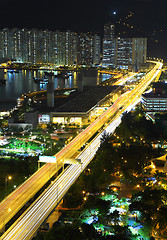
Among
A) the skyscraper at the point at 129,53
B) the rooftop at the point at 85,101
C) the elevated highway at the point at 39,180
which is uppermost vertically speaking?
the skyscraper at the point at 129,53

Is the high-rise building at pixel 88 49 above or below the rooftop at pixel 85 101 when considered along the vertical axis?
above

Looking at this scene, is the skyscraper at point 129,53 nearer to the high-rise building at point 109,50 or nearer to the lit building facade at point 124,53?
the lit building facade at point 124,53

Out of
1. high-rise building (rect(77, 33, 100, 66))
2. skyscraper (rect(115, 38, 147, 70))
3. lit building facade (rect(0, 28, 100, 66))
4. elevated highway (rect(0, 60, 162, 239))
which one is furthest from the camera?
high-rise building (rect(77, 33, 100, 66))

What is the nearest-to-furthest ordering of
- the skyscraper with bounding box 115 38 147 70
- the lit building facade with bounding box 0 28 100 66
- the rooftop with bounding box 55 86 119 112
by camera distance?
1. the rooftop with bounding box 55 86 119 112
2. the skyscraper with bounding box 115 38 147 70
3. the lit building facade with bounding box 0 28 100 66

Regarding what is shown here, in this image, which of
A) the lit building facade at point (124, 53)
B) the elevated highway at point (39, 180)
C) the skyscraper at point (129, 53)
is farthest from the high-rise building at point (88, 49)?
the elevated highway at point (39, 180)

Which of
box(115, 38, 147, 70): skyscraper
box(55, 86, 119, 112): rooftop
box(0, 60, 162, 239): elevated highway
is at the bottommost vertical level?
box(0, 60, 162, 239): elevated highway

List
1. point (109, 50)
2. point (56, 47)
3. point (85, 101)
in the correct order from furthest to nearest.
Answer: point (56, 47) < point (109, 50) < point (85, 101)

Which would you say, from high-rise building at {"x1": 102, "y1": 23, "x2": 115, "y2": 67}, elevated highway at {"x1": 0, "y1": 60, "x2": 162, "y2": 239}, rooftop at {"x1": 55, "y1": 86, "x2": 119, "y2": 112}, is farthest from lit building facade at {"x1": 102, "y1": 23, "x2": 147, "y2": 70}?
elevated highway at {"x1": 0, "y1": 60, "x2": 162, "y2": 239}

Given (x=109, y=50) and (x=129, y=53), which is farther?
(x=109, y=50)

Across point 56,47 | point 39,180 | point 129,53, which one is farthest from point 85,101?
point 56,47

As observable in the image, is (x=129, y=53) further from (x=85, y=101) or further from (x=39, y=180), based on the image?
(x=39, y=180)

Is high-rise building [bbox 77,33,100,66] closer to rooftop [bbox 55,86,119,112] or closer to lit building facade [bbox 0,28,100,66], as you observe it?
lit building facade [bbox 0,28,100,66]
